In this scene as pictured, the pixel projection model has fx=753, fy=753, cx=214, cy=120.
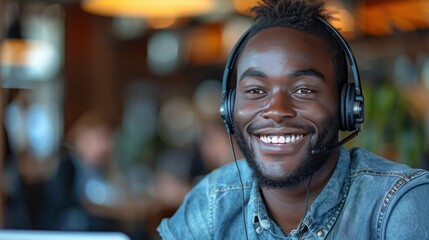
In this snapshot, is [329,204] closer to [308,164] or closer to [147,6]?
[308,164]

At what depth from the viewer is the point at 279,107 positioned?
1515mm

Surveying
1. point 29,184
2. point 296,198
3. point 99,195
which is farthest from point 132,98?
point 296,198

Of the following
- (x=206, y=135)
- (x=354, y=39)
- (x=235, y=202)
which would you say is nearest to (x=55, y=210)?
(x=206, y=135)

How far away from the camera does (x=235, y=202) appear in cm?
175

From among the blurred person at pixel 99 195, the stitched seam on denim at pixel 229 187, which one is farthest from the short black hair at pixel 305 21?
the blurred person at pixel 99 195

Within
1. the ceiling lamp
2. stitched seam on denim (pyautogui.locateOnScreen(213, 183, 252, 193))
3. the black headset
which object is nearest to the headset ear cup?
the black headset

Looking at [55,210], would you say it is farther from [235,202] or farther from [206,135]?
[235,202]

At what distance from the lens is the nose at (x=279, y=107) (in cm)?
151

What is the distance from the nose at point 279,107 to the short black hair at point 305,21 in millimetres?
121

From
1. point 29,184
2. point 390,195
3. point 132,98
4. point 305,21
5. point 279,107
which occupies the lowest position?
point 132,98

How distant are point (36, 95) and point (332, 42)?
22.1ft

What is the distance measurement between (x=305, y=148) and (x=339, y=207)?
0.16 m

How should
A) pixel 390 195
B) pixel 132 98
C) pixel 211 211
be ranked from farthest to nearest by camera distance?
pixel 132 98
pixel 211 211
pixel 390 195

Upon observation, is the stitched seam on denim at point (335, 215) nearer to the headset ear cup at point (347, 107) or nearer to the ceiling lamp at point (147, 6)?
the headset ear cup at point (347, 107)
